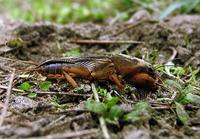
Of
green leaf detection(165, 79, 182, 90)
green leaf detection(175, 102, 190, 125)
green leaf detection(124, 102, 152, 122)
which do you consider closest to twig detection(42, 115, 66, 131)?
green leaf detection(124, 102, 152, 122)

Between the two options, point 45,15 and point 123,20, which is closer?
point 123,20

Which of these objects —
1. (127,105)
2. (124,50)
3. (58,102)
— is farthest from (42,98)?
(124,50)

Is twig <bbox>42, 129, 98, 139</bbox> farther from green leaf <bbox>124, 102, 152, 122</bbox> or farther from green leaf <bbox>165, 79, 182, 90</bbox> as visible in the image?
green leaf <bbox>165, 79, 182, 90</bbox>

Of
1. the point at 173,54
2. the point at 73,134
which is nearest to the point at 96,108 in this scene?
the point at 73,134

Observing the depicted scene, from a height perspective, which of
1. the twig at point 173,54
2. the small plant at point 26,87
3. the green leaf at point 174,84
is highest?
the twig at point 173,54

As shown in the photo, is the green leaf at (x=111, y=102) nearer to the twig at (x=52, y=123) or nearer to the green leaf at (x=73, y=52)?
the twig at (x=52, y=123)

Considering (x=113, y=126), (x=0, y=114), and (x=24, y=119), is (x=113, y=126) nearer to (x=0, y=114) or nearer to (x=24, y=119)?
(x=24, y=119)

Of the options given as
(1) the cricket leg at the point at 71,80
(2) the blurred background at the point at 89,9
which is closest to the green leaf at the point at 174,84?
(1) the cricket leg at the point at 71,80
